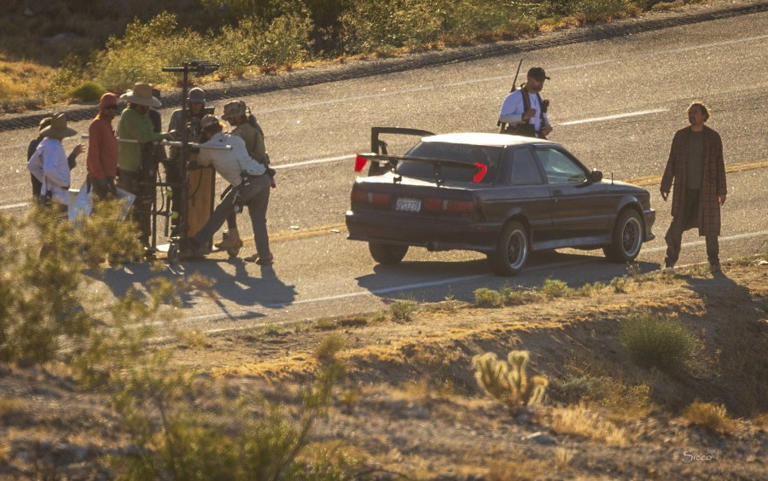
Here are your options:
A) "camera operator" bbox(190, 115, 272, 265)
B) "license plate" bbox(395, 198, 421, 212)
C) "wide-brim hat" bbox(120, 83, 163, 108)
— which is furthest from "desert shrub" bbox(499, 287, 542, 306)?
"wide-brim hat" bbox(120, 83, 163, 108)

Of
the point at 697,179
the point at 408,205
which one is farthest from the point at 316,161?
the point at 697,179

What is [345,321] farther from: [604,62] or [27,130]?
[604,62]

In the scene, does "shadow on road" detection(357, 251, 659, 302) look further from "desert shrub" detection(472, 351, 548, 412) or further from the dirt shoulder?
"desert shrub" detection(472, 351, 548, 412)

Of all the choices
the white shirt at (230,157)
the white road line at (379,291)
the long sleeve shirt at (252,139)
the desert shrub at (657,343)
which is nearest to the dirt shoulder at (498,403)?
the desert shrub at (657,343)

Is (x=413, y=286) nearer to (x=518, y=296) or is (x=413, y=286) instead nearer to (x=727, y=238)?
(x=518, y=296)

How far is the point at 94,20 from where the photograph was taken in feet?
148

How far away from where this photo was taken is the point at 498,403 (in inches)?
450

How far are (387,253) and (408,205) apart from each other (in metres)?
1.20

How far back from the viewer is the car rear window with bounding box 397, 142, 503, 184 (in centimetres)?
1664

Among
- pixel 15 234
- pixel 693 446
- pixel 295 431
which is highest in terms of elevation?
pixel 15 234

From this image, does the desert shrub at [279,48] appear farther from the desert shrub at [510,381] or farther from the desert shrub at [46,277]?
the desert shrub at [46,277]

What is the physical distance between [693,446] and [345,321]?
353 centimetres

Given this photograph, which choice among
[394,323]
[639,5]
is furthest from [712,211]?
[639,5]

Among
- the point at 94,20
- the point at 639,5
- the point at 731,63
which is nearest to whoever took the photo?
the point at 731,63
